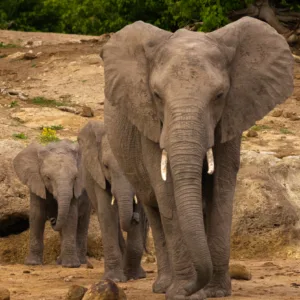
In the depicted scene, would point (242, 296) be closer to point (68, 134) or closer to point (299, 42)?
point (68, 134)

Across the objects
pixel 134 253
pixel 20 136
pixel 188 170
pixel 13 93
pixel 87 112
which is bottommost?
pixel 13 93

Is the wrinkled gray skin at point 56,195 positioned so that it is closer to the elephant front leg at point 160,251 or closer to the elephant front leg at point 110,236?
the elephant front leg at point 110,236

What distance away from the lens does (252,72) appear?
703cm

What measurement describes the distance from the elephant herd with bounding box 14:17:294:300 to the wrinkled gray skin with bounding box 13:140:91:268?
3.50 meters

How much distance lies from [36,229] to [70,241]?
528 mm

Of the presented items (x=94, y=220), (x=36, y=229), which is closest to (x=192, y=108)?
(x=36, y=229)

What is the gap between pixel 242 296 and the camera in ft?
24.1

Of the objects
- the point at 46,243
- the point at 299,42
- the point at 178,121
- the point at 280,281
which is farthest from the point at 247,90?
the point at 299,42

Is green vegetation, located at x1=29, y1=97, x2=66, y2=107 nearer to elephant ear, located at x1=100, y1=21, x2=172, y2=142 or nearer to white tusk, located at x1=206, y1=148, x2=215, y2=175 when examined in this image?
elephant ear, located at x1=100, y1=21, x2=172, y2=142

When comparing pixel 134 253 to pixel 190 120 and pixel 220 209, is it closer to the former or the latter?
pixel 220 209

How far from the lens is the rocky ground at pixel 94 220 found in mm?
8977

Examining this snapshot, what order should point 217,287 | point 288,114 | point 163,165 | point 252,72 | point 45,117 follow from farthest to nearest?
point 288,114 → point 45,117 → point 217,287 → point 252,72 → point 163,165

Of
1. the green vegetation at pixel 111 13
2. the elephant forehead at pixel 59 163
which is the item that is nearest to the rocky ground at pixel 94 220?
the elephant forehead at pixel 59 163

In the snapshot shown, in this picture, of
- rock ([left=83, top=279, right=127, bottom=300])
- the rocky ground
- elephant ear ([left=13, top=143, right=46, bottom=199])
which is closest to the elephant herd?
rock ([left=83, top=279, right=127, bottom=300])
